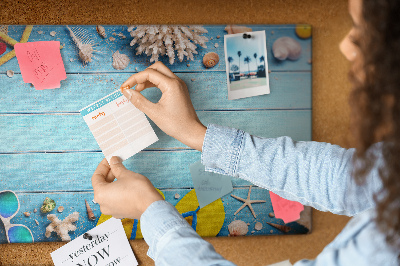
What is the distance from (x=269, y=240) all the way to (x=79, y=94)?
2.09ft

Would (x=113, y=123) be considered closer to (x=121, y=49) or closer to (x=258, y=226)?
(x=121, y=49)

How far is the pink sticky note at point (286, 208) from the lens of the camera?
843mm

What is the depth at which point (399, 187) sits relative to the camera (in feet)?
1.24

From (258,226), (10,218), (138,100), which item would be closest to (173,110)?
(138,100)

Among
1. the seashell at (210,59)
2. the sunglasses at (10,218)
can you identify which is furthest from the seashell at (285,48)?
the sunglasses at (10,218)

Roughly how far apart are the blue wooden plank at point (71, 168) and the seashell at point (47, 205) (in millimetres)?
26

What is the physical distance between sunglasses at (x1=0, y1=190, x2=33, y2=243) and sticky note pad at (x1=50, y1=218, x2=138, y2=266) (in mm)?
85

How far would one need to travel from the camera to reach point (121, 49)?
2.58 feet

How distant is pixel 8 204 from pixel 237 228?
59 centimetres

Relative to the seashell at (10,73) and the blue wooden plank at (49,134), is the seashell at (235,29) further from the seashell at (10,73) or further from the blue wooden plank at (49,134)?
the seashell at (10,73)

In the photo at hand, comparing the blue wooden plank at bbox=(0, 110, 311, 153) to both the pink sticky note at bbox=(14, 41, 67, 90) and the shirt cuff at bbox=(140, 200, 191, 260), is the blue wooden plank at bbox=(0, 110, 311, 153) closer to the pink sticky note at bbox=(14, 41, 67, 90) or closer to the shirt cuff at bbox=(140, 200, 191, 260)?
the pink sticky note at bbox=(14, 41, 67, 90)

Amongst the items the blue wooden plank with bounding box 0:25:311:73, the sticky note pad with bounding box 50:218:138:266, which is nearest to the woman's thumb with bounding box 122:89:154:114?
the blue wooden plank with bounding box 0:25:311:73

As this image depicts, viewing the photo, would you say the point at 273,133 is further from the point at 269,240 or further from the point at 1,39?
the point at 1,39

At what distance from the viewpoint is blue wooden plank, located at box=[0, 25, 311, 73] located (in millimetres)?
772
